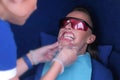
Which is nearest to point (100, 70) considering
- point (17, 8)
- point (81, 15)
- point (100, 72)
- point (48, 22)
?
point (100, 72)

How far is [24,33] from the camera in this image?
205cm

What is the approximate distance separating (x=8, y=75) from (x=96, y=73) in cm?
90

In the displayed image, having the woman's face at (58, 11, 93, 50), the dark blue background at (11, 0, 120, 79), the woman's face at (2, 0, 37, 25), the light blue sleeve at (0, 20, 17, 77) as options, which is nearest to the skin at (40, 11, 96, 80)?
the woman's face at (58, 11, 93, 50)

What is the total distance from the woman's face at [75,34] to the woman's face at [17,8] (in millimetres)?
594

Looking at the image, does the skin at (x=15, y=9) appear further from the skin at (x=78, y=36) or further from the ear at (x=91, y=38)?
the ear at (x=91, y=38)

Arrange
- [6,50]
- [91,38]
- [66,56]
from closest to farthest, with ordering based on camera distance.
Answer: [6,50] < [66,56] < [91,38]

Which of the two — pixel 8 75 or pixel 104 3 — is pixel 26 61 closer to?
pixel 104 3

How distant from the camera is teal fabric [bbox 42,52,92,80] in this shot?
5.81 ft

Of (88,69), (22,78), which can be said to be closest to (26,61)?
(22,78)

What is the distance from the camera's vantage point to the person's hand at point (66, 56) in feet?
5.26

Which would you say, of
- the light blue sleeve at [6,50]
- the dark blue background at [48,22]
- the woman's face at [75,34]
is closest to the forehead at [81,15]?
the woman's face at [75,34]

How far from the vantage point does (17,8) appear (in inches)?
41.8

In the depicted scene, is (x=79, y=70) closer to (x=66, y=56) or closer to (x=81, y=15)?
(x=66, y=56)

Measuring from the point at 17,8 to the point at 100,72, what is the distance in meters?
0.88
